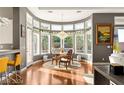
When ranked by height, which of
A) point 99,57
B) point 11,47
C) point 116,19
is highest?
point 116,19

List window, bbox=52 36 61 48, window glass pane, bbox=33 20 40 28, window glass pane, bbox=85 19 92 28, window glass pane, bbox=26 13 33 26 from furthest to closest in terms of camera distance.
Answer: window, bbox=52 36 61 48
window glass pane, bbox=33 20 40 28
window glass pane, bbox=85 19 92 28
window glass pane, bbox=26 13 33 26

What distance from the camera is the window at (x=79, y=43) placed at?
8.16m

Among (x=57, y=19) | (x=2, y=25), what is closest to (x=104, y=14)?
(x=57, y=19)

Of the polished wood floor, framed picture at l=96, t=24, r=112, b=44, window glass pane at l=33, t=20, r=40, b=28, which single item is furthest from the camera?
window glass pane at l=33, t=20, r=40, b=28

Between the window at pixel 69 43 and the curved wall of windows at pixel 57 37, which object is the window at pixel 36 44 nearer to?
the curved wall of windows at pixel 57 37

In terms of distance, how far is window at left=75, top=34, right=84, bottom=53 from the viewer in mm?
8164

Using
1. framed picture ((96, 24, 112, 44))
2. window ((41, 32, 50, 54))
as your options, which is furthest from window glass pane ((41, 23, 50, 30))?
framed picture ((96, 24, 112, 44))

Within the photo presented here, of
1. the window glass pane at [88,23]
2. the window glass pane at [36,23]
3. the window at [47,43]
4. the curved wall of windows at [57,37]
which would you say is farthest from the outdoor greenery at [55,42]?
the window glass pane at [88,23]

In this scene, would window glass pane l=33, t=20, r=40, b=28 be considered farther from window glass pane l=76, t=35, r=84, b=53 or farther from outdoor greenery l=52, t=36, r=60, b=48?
window glass pane l=76, t=35, r=84, b=53

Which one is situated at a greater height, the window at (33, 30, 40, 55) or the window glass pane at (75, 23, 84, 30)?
the window glass pane at (75, 23, 84, 30)
